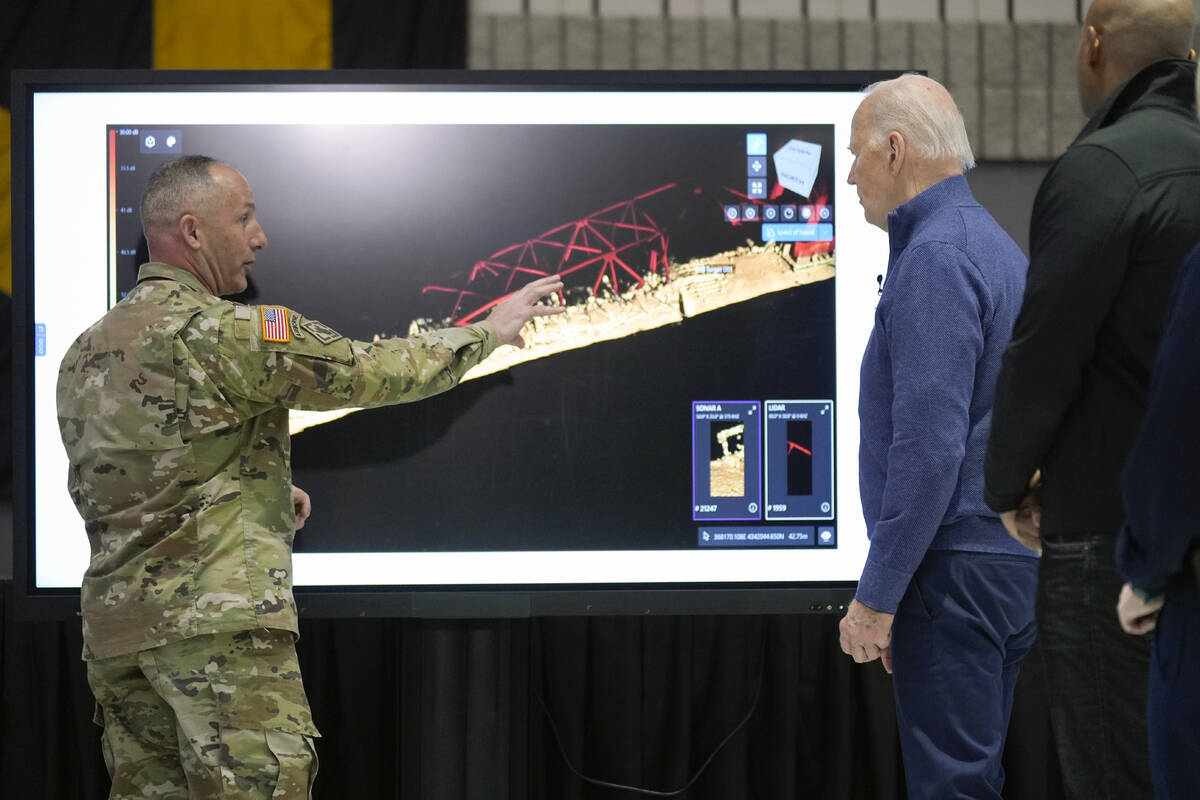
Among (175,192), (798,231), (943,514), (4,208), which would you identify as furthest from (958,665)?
(4,208)

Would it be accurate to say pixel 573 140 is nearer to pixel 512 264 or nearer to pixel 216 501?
pixel 512 264

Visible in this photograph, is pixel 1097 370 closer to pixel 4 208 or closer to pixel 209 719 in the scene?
pixel 209 719

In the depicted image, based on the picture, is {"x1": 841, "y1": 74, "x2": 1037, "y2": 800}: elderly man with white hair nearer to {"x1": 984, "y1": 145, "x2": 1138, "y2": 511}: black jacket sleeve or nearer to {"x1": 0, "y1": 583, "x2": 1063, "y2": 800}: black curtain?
{"x1": 984, "y1": 145, "x2": 1138, "y2": 511}: black jacket sleeve

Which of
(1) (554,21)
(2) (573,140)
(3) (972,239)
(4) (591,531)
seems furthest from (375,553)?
(1) (554,21)

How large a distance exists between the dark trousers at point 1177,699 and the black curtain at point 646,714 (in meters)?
2.15

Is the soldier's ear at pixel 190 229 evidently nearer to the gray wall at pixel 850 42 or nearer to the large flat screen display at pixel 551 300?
the large flat screen display at pixel 551 300

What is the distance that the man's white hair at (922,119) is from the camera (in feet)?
6.90

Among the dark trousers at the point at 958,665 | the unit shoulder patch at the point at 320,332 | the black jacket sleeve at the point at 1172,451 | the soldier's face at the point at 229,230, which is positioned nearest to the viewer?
the black jacket sleeve at the point at 1172,451

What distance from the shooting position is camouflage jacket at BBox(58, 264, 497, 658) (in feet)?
7.03

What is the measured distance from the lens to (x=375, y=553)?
107 inches

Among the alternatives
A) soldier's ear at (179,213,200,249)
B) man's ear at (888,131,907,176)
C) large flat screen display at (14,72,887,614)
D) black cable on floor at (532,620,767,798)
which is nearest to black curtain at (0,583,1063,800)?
black cable on floor at (532,620,767,798)

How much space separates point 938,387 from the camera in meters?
1.96

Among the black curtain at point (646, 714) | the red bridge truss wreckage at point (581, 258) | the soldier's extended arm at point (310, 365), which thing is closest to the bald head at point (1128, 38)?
the red bridge truss wreckage at point (581, 258)

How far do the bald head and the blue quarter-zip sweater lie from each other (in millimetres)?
353
